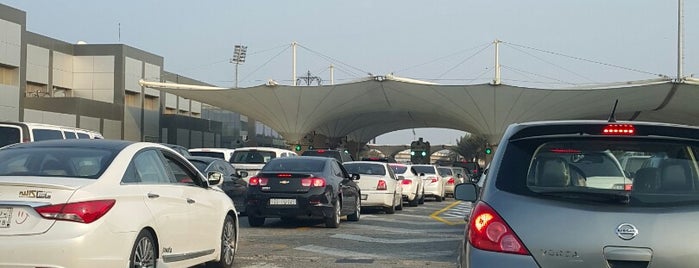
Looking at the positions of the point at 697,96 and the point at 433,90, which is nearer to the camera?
the point at 697,96

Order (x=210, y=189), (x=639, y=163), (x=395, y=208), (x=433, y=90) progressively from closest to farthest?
(x=639, y=163), (x=210, y=189), (x=395, y=208), (x=433, y=90)

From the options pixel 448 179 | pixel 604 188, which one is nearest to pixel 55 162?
pixel 604 188

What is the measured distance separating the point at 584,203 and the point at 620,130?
61 centimetres

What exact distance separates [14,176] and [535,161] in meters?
4.30

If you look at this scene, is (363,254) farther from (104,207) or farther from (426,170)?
(426,170)

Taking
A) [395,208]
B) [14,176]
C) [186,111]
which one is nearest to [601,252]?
[14,176]

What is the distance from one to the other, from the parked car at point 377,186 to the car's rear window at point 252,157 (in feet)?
7.97

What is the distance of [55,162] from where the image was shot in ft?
23.4

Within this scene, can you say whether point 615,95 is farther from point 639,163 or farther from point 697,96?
point 639,163

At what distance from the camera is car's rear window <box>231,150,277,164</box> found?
22.0 metres

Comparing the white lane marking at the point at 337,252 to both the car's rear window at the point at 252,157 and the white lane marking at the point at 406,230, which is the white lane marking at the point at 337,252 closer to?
the white lane marking at the point at 406,230

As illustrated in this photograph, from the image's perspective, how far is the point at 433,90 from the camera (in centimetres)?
6462

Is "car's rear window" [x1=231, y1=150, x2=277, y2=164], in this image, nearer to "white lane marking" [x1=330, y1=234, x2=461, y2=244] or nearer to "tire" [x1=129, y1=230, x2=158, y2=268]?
"white lane marking" [x1=330, y1=234, x2=461, y2=244]

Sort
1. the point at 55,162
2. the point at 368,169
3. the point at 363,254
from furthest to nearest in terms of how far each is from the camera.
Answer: the point at 368,169
the point at 363,254
the point at 55,162
